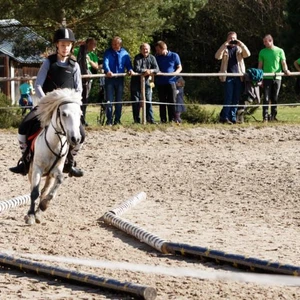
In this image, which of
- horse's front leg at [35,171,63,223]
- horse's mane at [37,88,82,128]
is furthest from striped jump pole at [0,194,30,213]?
horse's mane at [37,88,82,128]

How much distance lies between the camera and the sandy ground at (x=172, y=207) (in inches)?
298

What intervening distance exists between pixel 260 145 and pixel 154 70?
2.79m

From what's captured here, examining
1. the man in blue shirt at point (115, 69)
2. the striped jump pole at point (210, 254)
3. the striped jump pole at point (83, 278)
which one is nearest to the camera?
the striped jump pole at point (83, 278)

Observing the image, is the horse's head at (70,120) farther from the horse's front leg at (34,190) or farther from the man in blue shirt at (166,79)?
the man in blue shirt at (166,79)

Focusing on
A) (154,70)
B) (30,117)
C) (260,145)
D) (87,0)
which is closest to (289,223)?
(30,117)

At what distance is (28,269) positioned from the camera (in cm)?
789

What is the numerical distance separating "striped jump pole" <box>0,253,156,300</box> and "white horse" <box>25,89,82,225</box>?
2412mm

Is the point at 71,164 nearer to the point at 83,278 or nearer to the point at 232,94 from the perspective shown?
the point at 83,278

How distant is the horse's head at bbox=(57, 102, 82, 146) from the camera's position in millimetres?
10062

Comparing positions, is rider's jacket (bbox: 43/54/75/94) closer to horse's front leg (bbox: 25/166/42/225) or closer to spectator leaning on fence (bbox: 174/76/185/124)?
horse's front leg (bbox: 25/166/42/225)

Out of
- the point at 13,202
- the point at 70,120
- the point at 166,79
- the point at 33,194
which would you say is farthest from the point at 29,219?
the point at 166,79

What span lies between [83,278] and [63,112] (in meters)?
3.29

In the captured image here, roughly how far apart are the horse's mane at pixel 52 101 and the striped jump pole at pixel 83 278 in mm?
2623

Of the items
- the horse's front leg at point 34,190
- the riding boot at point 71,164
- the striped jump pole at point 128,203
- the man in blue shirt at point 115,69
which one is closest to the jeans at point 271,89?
the man in blue shirt at point 115,69
